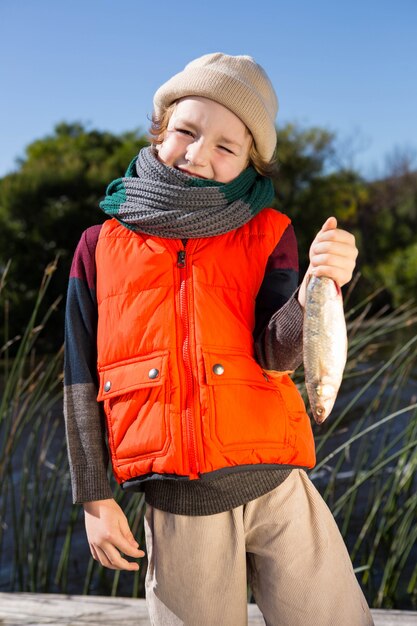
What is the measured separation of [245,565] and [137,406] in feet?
1.09

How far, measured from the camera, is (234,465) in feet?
4.13

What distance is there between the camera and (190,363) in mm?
1276

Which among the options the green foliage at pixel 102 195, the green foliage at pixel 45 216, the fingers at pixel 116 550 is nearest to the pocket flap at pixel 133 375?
the fingers at pixel 116 550

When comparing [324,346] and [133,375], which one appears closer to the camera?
[324,346]

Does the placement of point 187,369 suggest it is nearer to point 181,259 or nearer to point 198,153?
point 181,259

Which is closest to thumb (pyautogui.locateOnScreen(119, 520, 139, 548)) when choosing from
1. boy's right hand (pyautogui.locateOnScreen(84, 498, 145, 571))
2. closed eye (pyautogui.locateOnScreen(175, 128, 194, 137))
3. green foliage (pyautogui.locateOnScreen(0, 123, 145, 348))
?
boy's right hand (pyautogui.locateOnScreen(84, 498, 145, 571))

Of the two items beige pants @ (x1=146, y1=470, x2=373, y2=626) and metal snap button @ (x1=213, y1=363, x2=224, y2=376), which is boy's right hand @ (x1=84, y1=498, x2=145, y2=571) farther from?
metal snap button @ (x1=213, y1=363, x2=224, y2=376)

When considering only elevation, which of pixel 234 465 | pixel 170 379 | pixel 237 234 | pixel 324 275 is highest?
pixel 237 234

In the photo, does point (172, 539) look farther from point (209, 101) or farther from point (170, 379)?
point (209, 101)

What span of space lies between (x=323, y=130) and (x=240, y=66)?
19.8 m

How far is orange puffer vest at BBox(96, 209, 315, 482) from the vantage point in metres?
1.25

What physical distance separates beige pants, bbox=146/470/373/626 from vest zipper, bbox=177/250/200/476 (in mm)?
126

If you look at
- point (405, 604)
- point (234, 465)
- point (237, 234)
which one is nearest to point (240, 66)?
point (237, 234)

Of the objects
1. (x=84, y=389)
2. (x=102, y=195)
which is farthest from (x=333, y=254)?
(x=102, y=195)
